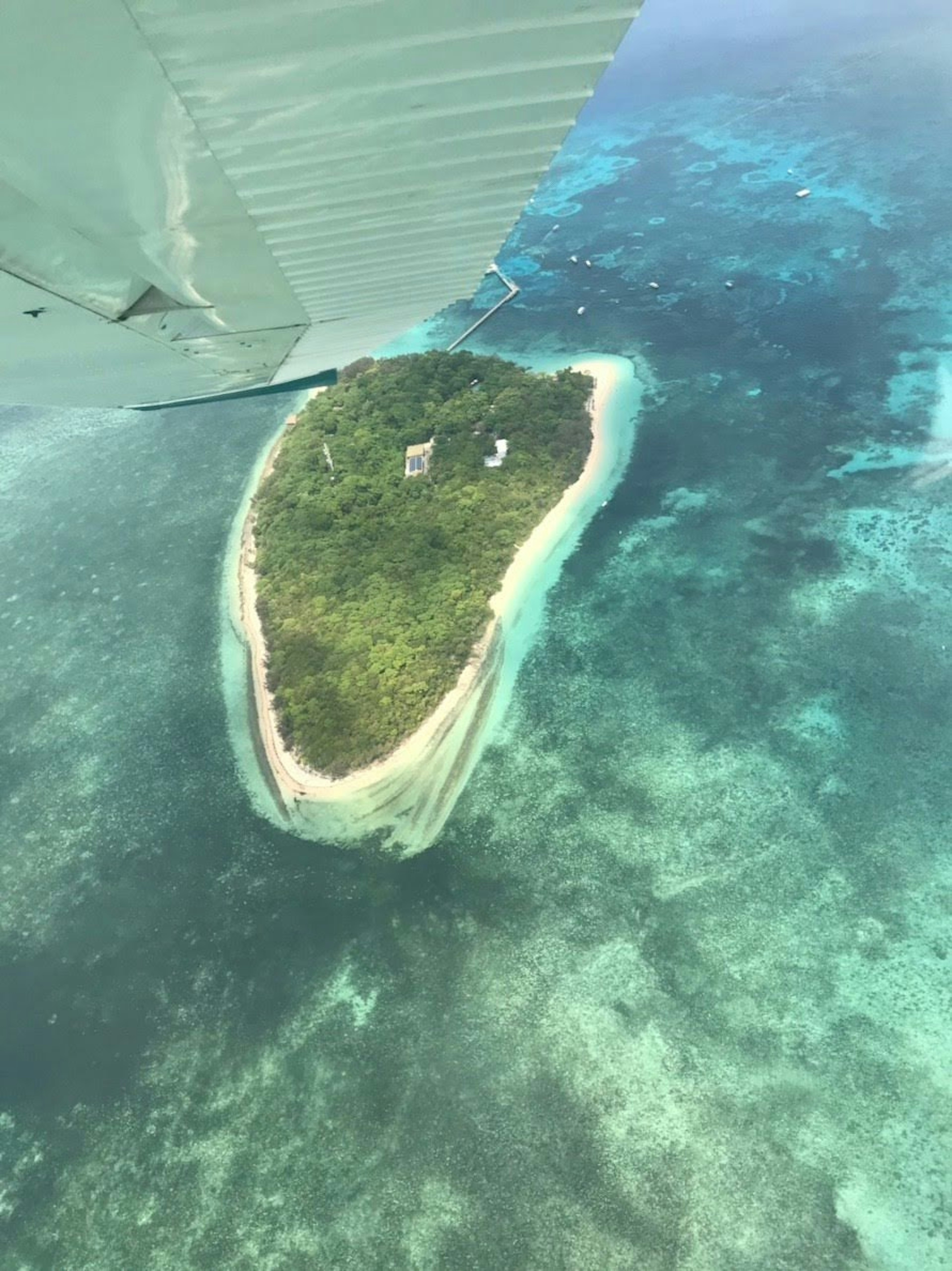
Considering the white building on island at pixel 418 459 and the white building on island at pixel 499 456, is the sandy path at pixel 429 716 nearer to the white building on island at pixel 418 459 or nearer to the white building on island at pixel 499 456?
the white building on island at pixel 499 456

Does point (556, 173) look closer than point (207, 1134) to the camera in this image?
No

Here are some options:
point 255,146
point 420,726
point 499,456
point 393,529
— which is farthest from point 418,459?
point 255,146

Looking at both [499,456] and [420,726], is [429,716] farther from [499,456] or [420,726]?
[499,456]

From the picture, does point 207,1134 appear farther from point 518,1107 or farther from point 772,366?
point 772,366

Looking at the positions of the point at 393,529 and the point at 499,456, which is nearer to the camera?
the point at 393,529

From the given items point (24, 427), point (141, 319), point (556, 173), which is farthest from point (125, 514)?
point (556, 173)
